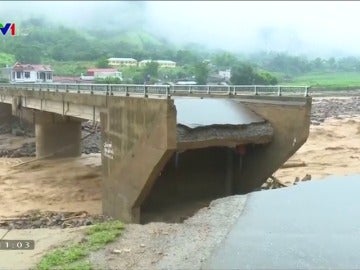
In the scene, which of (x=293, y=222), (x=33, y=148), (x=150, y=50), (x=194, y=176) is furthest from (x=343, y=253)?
(x=150, y=50)

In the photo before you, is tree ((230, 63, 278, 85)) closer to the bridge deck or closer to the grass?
the bridge deck

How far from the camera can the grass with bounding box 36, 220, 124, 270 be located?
30.0 feet

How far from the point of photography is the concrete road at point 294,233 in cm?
1016

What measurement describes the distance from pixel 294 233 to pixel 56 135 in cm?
2721

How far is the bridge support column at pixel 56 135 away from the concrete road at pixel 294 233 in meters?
21.8

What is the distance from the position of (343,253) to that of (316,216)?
3312 mm

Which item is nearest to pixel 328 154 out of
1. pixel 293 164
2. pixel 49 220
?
pixel 293 164

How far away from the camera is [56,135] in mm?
36219

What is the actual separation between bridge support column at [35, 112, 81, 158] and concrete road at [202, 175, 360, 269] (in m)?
21.8

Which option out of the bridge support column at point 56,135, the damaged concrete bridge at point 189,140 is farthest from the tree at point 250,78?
the damaged concrete bridge at point 189,140

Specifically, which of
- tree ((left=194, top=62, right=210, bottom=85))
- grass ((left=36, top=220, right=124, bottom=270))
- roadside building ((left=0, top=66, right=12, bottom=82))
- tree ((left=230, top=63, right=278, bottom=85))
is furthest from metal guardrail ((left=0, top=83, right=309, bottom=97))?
roadside building ((left=0, top=66, right=12, bottom=82))

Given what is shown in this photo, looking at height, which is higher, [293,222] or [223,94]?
[223,94]

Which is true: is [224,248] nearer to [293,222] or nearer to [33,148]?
[293,222]

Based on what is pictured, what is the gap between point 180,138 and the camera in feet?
54.0
